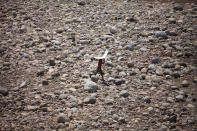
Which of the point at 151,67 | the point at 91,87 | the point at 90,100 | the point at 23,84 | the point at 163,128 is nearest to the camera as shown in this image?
the point at 163,128

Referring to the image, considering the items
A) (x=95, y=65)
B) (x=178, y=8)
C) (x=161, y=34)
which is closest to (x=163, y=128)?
(x=95, y=65)

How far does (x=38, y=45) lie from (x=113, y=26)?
2290 millimetres

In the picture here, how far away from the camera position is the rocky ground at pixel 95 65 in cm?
442

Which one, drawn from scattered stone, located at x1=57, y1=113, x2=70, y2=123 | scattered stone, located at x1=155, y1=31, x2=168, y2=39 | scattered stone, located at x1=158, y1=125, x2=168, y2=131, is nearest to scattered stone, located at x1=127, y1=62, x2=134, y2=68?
scattered stone, located at x1=155, y1=31, x2=168, y2=39

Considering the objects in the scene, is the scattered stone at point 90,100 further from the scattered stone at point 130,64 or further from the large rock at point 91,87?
the scattered stone at point 130,64

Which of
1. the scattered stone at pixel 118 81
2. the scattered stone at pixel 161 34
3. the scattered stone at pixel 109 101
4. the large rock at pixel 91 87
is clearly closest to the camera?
the scattered stone at pixel 109 101

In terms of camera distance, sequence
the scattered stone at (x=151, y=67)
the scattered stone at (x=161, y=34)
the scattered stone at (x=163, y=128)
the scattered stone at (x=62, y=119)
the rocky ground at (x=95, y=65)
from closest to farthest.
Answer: the scattered stone at (x=163, y=128) < the scattered stone at (x=62, y=119) < the rocky ground at (x=95, y=65) < the scattered stone at (x=151, y=67) < the scattered stone at (x=161, y=34)

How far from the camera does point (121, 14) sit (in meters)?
8.24

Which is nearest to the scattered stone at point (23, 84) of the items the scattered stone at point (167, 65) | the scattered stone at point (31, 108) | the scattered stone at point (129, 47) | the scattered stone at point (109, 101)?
the scattered stone at point (31, 108)

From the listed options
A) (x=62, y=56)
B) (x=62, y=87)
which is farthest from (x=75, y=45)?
(x=62, y=87)

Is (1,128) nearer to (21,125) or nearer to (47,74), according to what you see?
(21,125)

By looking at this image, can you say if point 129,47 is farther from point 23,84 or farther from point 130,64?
point 23,84

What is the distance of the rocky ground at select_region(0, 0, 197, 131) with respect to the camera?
4.42m

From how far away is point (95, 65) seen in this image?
587 cm
